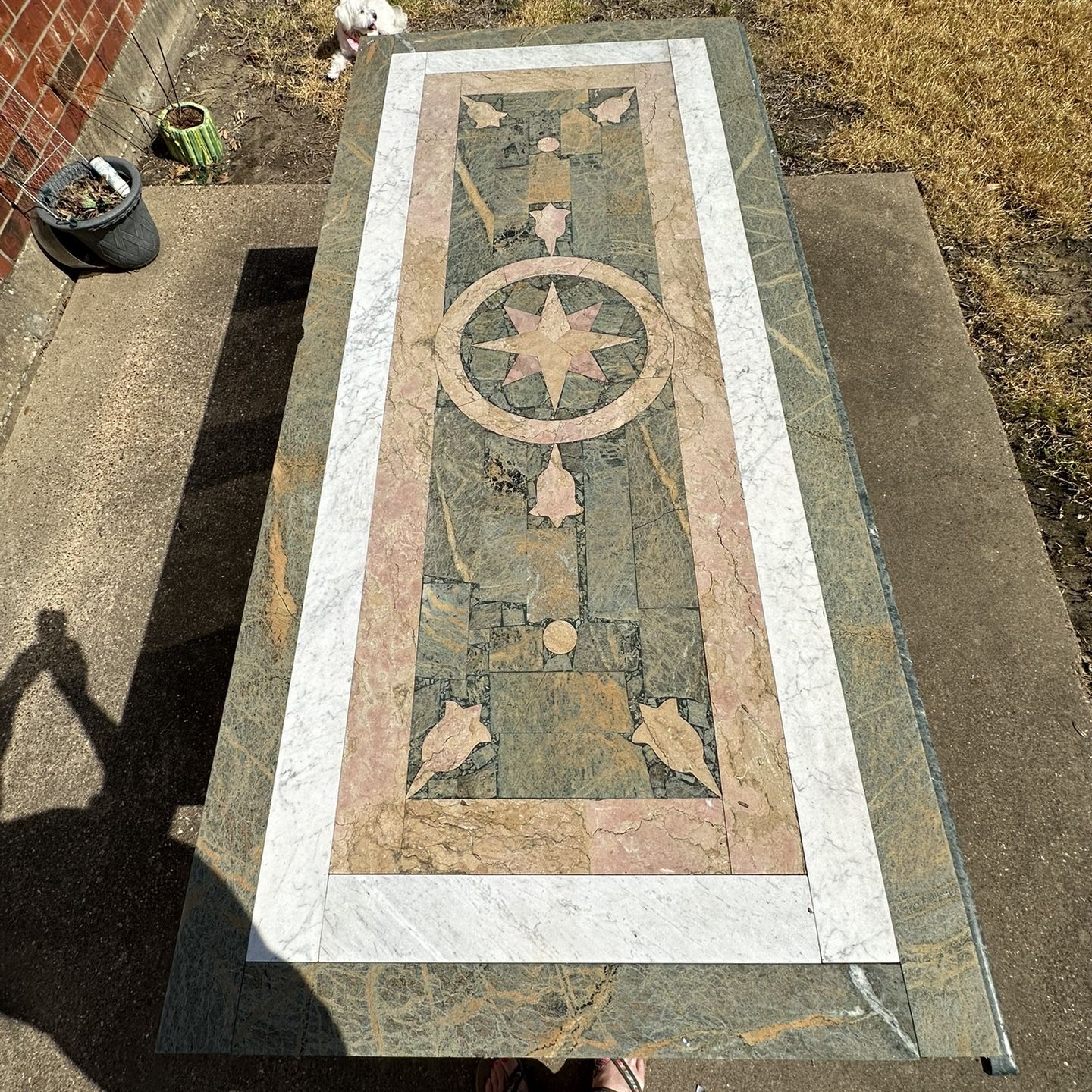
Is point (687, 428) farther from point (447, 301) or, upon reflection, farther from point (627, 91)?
point (627, 91)

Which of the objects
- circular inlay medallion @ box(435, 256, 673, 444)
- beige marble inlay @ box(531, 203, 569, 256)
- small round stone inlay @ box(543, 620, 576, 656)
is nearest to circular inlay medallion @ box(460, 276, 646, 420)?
circular inlay medallion @ box(435, 256, 673, 444)

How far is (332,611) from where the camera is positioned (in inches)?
119

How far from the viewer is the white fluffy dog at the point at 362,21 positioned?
6.00 meters

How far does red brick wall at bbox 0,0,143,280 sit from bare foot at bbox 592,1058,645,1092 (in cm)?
631

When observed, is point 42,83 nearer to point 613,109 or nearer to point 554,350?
point 613,109

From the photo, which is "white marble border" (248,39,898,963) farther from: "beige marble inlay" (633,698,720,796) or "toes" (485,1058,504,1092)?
"toes" (485,1058,504,1092)

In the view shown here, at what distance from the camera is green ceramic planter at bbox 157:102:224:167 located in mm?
5660

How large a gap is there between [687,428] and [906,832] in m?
1.92

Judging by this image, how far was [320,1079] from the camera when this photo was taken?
315 centimetres

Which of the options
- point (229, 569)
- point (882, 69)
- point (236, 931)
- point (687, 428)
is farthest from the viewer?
point (882, 69)

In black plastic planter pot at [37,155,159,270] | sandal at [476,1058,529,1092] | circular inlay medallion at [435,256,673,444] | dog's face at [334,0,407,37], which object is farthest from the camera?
dog's face at [334,0,407,37]

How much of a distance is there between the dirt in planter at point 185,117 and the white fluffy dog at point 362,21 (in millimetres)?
1408

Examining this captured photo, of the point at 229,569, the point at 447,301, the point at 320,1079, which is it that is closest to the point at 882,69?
the point at 447,301

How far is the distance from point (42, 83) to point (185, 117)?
0.98 metres
